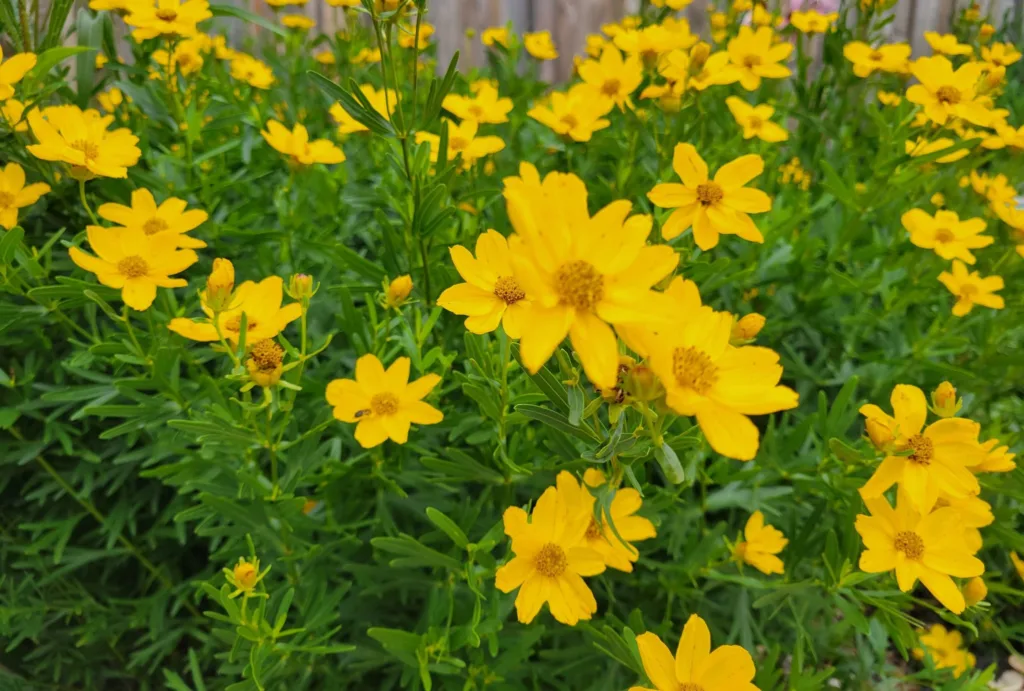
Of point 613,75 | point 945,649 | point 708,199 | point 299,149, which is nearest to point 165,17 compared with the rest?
point 299,149

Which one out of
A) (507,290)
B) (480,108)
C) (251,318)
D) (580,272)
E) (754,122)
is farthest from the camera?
(754,122)

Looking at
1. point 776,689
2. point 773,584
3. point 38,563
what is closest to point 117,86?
point 38,563

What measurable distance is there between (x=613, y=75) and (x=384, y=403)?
83 cm

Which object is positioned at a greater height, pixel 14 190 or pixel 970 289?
pixel 14 190

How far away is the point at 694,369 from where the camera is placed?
0.60m

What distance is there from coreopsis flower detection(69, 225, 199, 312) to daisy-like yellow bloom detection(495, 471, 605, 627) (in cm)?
54

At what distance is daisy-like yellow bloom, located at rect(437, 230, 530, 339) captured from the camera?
2.33 feet

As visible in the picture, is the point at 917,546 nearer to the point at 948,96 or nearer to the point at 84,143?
the point at 948,96

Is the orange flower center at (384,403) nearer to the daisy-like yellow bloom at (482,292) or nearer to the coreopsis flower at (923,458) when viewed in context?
the daisy-like yellow bloom at (482,292)

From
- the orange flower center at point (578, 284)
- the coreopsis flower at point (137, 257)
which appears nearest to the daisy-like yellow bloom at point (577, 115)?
the coreopsis flower at point (137, 257)

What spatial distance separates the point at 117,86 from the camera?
135 centimetres

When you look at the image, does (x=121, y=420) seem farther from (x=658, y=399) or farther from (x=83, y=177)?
(x=658, y=399)

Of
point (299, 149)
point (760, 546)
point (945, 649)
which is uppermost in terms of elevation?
point (299, 149)

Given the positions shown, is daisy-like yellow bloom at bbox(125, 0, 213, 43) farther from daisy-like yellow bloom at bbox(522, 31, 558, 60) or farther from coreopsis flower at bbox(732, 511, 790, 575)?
coreopsis flower at bbox(732, 511, 790, 575)
